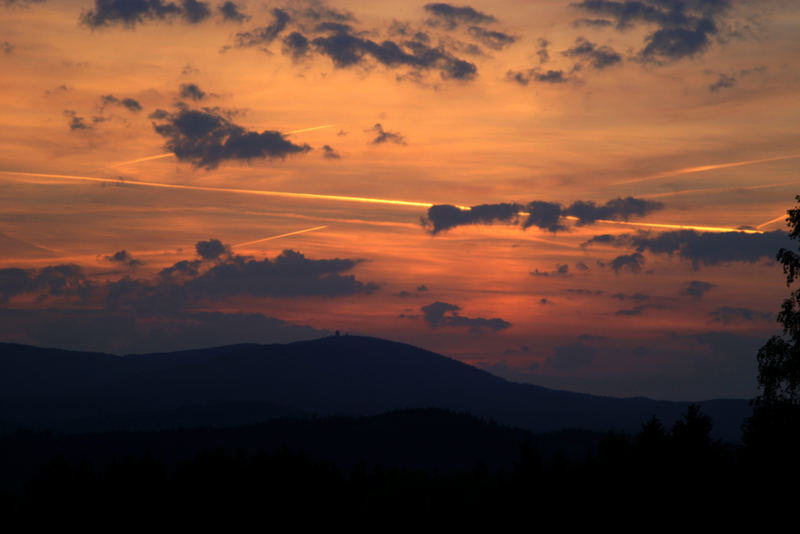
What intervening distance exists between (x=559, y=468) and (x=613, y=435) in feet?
25.0

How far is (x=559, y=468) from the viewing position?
89500 mm

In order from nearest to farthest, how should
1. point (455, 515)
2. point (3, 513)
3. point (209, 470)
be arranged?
point (455, 515)
point (3, 513)
point (209, 470)

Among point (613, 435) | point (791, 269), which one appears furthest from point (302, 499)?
point (791, 269)

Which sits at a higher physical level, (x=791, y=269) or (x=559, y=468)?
(x=791, y=269)

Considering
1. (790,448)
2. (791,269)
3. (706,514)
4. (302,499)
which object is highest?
(791,269)

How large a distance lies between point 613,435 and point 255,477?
5960 cm

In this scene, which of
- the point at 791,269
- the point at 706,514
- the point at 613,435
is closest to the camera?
the point at 791,269

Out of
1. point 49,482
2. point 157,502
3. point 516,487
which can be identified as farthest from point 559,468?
point 49,482

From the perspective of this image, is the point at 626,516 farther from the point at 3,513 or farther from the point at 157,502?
the point at 3,513

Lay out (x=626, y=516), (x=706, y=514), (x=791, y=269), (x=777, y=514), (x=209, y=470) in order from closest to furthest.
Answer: (x=791, y=269)
(x=777, y=514)
(x=706, y=514)
(x=626, y=516)
(x=209, y=470)

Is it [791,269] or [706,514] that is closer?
[791,269]

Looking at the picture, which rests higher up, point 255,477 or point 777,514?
point 777,514

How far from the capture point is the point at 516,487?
89.1 meters

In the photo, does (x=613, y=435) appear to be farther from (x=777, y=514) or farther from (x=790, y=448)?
(x=790, y=448)
